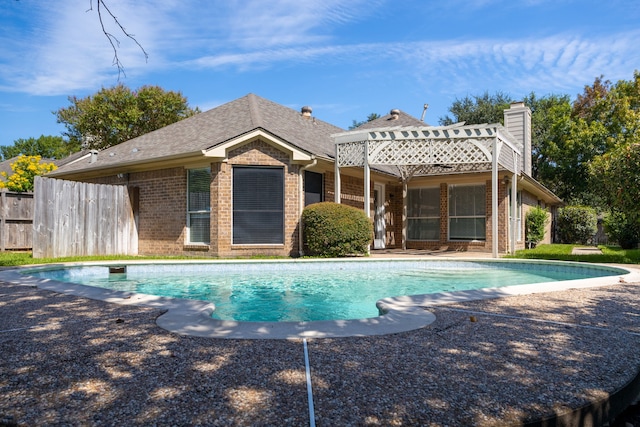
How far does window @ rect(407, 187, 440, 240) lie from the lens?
54.4ft

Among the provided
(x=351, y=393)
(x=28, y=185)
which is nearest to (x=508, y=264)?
(x=351, y=393)

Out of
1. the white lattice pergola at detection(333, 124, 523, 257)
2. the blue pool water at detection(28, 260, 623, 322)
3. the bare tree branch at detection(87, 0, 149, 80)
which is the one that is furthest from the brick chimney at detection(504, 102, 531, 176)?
the bare tree branch at detection(87, 0, 149, 80)

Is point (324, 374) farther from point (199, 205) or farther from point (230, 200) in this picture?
point (199, 205)

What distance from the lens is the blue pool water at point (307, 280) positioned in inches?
242

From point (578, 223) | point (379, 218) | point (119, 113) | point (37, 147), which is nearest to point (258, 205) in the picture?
point (379, 218)

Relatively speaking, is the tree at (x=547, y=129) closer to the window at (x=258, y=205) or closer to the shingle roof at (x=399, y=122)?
the shingle roof at (x=399, y=122)

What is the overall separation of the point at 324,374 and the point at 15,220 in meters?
15.6

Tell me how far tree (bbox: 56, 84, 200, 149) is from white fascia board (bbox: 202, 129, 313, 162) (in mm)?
16590

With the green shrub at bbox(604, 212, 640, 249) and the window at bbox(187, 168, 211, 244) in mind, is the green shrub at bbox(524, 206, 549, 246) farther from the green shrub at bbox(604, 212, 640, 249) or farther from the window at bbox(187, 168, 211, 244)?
the window at bbox(187, 168, 211, 244)

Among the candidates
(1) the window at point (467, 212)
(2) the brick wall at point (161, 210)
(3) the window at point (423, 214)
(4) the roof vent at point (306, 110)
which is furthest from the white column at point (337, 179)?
(4) the roof vent at point (306, 110)

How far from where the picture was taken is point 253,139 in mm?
12461

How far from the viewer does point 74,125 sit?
28547mm

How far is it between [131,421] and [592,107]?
3418 centimetres

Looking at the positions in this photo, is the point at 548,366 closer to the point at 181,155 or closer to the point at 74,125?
the point at 181,155
